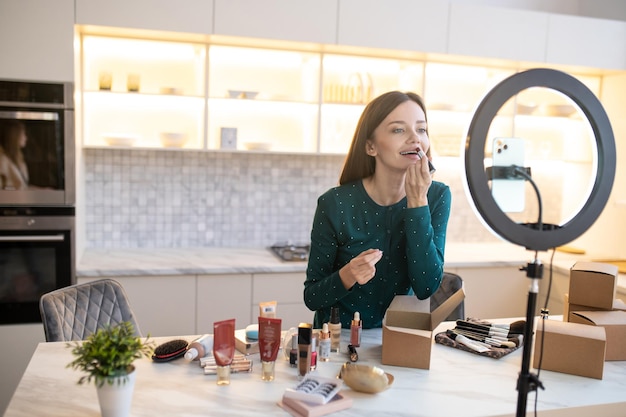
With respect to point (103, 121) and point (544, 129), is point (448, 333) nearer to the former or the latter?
point (544, 129)

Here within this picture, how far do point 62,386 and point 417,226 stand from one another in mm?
1063

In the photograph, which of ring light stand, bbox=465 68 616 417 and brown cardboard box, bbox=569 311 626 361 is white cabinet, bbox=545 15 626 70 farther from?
ring light stand, bbox=465 68 616 417

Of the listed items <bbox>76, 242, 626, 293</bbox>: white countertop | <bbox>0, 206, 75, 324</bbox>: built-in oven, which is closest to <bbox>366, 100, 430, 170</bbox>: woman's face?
<bbox>76, 242, 626, 293</bbox>: white countertop

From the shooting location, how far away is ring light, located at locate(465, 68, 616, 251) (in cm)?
99

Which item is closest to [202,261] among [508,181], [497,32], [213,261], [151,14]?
[213,261]

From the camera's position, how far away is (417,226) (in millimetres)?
1713

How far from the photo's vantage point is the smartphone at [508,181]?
3.40 feet

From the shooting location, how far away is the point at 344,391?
54.7 inches

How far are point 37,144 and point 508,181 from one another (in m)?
2.52

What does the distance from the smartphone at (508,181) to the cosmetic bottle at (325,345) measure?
2.35 feet

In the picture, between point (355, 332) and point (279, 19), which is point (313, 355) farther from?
point (279, 19)

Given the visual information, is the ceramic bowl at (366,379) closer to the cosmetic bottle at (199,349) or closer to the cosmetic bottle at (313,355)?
the cosmetic bottle at (313,355)

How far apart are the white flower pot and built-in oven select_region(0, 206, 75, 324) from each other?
1.93 meters

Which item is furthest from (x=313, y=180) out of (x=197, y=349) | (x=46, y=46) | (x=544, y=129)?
(x=197, y=349)
